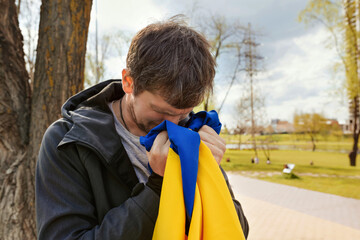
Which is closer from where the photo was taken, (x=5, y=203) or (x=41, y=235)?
(x=41, y=235)

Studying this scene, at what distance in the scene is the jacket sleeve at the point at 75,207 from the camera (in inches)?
45.6

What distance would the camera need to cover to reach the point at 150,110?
1412 mm

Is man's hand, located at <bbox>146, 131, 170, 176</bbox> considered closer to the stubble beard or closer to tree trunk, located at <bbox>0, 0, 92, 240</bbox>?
the stubble beard

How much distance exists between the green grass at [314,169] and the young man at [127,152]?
38.0 ft

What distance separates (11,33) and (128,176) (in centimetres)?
224

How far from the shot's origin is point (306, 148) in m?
25.1

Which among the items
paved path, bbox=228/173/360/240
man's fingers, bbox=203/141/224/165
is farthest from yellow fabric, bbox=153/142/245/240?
paved path, bbox=228/173/360/240

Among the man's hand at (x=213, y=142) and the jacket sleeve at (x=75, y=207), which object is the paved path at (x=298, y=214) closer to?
the man's hand at (x=213, y=142)

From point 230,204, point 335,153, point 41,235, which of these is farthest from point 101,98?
point 335,153

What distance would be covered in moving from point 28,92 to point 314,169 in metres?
17.5

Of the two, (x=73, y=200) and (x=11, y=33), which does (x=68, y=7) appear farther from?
(x=73, y=200)

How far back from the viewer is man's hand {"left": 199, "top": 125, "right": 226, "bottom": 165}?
1.36m

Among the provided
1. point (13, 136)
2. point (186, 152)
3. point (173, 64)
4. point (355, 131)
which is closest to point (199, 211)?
point (186, 152)

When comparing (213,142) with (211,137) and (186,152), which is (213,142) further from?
(186,152)
